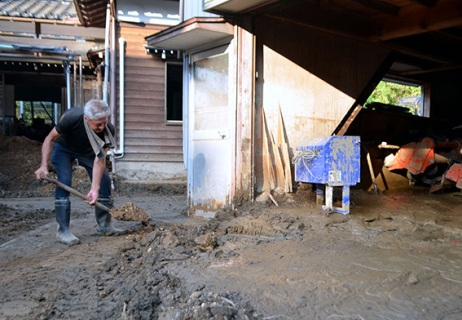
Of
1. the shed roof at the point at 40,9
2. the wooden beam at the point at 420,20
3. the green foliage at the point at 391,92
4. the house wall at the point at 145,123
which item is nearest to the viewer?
the wooden beam at the point at 420,20

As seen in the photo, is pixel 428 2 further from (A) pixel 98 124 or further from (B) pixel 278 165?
(A) pixel 98 124

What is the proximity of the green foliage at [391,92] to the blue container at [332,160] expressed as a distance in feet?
54.0

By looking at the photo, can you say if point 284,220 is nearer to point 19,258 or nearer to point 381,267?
point 381,267

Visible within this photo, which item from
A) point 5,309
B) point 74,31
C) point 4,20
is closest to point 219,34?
point 5,309

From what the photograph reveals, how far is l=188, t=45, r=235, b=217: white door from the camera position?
5398mm

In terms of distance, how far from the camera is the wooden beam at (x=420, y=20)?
5676mm

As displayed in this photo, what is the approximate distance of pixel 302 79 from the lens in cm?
584

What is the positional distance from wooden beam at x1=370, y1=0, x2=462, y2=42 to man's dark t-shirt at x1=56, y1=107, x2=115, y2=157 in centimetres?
509

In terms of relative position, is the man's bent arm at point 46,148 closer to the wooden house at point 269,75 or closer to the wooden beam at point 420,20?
the wooden house at point 269,75

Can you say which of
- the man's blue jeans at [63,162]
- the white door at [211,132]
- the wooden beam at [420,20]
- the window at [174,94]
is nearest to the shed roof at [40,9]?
the window at [174,94]

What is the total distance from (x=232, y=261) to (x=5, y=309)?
179 cm

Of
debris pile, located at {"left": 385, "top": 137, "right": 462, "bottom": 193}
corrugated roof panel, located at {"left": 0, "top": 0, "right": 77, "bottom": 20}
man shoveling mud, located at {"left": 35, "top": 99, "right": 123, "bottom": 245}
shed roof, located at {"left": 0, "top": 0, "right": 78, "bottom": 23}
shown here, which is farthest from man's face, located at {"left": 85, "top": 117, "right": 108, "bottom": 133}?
corrugated roof panel, located at {"left": 0, "top": 0, "right": 77, "bottom": 20}

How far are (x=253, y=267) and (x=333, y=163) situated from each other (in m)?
2.14

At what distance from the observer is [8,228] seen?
16.4 ft
